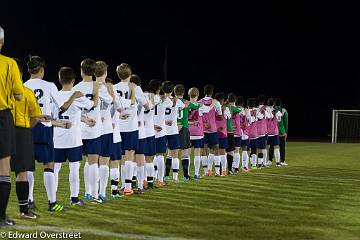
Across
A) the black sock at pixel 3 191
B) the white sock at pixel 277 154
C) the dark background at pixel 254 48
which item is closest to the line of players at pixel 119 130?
the black sock at pixel 3 191

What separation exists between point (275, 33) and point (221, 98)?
26.3 m

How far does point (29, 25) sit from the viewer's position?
32.4 meters

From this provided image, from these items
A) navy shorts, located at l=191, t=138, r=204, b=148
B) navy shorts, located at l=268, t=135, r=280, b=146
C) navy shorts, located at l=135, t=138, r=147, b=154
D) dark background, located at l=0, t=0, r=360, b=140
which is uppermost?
dark background, located at l=0, t=0, r=360, b=140

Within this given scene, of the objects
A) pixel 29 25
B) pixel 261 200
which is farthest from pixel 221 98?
pixel 29 25

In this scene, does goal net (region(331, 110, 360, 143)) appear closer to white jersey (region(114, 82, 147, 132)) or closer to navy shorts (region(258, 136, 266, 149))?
navy shorts (region(258, 136, 266, 149))

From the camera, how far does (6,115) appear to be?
6227 mm

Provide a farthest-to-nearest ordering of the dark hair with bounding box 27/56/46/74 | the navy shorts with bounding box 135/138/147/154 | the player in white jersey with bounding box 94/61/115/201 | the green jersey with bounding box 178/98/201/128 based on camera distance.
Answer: the green jersey with bounding box 178/98/201/128 → the navy shorts with bounding box 135/138/147/154 → the player in white jersey with bounding box 94/61/115/201 → the dark hair with bounding box 27/56/46/74

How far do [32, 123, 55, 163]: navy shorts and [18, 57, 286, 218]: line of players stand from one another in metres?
0.01

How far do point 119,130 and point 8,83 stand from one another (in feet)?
11.6

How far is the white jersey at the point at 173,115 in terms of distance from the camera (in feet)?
38.0

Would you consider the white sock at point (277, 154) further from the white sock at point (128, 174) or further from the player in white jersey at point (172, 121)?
the white sock at point (128, 174)

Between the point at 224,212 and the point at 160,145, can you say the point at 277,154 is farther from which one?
the point at 224,212

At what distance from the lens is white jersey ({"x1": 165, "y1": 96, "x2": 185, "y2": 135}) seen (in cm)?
1157

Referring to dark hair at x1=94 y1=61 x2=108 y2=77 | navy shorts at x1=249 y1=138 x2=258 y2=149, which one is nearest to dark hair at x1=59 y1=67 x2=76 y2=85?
dark hair at x1=94 y1=61 x2=108 y2=77
